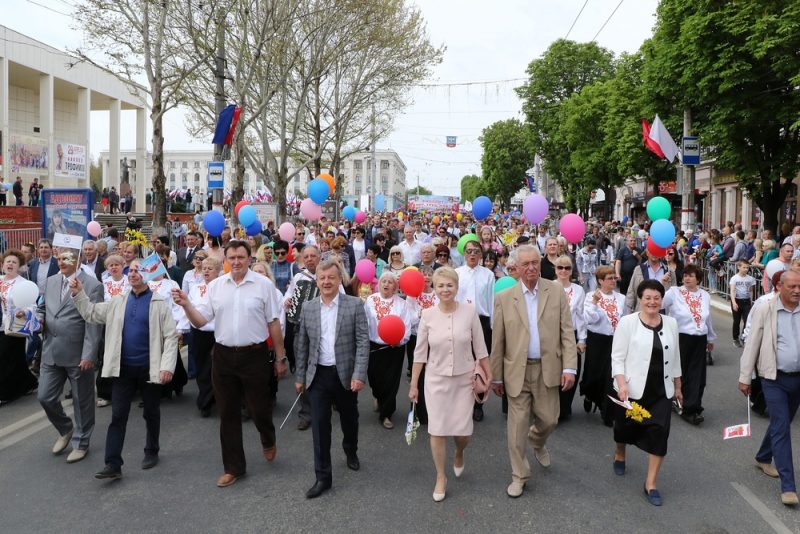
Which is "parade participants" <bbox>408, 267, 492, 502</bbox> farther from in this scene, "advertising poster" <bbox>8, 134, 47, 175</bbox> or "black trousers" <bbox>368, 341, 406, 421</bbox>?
"advertising poster" <bbox>8, 134, 47, 175</bbox>

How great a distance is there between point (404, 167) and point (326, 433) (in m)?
158

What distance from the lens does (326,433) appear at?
4953 millimetres

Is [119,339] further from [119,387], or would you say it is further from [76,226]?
[76,226]

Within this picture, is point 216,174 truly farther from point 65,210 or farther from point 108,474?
point 108,474

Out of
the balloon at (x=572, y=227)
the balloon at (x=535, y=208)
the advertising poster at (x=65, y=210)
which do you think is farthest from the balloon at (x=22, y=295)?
the advertising poster at (x=65, y=210)

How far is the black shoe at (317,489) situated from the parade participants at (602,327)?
3092mm

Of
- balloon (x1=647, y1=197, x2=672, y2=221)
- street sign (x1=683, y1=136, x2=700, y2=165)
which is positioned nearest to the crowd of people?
balloon (x1=647, y1=197, x2=672, y2=221)

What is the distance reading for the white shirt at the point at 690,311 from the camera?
678 centimetres

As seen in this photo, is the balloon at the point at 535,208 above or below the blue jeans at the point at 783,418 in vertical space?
above

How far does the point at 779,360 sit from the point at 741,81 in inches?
699

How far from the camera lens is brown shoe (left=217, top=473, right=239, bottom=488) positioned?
5029mm

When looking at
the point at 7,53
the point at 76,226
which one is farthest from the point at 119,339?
the point at 7,53

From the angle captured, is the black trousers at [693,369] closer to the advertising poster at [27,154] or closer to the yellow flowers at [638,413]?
the yellow flowers at [638,413]

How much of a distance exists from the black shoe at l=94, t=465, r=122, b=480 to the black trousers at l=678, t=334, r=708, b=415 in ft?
17.3
